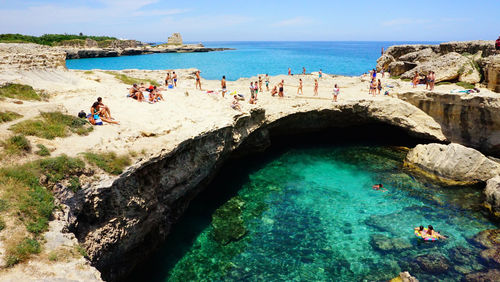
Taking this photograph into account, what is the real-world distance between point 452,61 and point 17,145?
32581mm

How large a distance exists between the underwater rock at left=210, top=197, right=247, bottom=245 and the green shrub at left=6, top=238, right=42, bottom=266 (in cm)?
806

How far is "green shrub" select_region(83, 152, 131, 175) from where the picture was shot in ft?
33.9

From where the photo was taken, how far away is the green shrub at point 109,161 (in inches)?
407

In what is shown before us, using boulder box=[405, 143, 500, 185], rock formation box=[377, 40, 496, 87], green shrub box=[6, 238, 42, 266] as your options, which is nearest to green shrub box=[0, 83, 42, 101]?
green shrub box=[6, 238, 42, 266]

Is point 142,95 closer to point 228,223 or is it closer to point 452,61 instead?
point 228,223

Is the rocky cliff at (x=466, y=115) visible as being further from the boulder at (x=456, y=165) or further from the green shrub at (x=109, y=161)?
the green shrub at (x=109, y=161)

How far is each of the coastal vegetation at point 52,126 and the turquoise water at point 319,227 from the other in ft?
21.2

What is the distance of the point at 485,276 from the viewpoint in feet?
38.6

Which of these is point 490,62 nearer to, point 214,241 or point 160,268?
point 214,241

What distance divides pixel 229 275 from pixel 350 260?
5.30 metres

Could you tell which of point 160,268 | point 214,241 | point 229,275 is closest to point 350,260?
point 229,275

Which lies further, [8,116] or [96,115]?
[96,115]

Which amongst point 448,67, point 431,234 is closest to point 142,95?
point 431,234

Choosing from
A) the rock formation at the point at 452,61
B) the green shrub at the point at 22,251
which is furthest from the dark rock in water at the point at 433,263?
the rock formation at the point at 452,61
